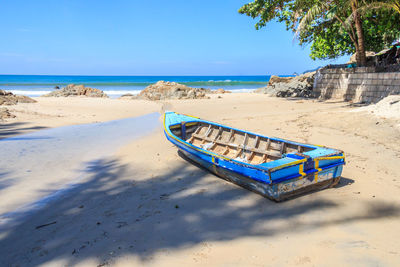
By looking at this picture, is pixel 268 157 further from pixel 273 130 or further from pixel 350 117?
pixel 350 117

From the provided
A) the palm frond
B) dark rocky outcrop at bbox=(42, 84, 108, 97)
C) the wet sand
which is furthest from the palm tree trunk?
dark rocky outcrop at bbox=(42, 84, 108, 97)

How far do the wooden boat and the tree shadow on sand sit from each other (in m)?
0.27

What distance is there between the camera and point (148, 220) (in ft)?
14.3

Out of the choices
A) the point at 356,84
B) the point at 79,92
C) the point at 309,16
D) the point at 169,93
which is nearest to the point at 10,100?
the point at 79,92

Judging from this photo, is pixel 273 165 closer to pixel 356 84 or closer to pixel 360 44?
pixel 356 84

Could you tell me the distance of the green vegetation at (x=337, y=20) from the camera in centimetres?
1395

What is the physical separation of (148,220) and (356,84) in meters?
14.8

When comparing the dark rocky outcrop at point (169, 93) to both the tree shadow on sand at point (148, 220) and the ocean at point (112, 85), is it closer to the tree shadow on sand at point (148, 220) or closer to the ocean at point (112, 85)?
the ocean at point (112, 85)

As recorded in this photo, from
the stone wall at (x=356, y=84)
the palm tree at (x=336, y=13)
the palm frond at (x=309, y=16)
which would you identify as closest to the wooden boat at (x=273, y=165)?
the stone wall at (x=356, y=84)

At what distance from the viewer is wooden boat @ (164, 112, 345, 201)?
15.0ft

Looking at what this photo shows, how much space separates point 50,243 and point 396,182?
6.02m

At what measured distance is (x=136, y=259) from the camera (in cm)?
339

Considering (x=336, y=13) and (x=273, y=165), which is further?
(x=336, y=13)

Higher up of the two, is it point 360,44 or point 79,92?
point 360,44
